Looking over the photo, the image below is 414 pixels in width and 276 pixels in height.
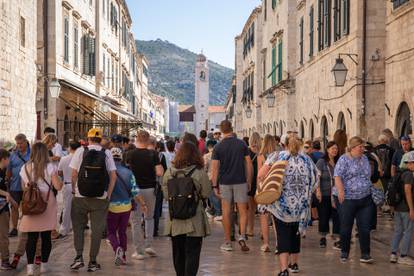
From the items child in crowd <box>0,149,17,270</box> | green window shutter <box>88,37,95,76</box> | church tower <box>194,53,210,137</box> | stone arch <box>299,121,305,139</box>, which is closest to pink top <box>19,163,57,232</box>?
child in crowd <box>0,149,17,270</box>

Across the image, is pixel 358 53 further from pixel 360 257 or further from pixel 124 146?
pixel 360 257

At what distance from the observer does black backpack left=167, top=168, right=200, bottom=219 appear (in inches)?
299

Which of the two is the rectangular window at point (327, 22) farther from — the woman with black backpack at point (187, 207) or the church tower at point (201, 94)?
the church tower at point (201, 94)

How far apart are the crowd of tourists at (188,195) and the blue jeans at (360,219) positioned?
1 centimetres

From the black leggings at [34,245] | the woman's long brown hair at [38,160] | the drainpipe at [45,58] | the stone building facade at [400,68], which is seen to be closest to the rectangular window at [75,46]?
the drainpipe at [45,58]

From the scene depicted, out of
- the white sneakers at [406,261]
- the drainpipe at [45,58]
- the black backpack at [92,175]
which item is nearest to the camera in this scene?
the black backpack at [92,175]

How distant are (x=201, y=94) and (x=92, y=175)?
117 metres

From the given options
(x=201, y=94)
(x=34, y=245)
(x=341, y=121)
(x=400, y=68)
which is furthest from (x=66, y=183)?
(x=201, y=94)

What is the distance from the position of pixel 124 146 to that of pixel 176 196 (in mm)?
7105

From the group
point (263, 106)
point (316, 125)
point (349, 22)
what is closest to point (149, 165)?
point (349, 22)

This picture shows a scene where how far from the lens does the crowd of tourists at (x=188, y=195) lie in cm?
774

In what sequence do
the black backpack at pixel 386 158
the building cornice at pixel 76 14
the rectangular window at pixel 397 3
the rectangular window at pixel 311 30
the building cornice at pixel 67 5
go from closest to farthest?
the black backpack at pixel 386 158 → the rectangular window at pixel 397 3 → the building cornice at pixel 67 5 → the rectangular window at pixel 311 30 → the building cornice at pixel 76 14

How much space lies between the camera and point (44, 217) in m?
8.86

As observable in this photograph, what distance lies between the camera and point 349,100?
21.6 meters
